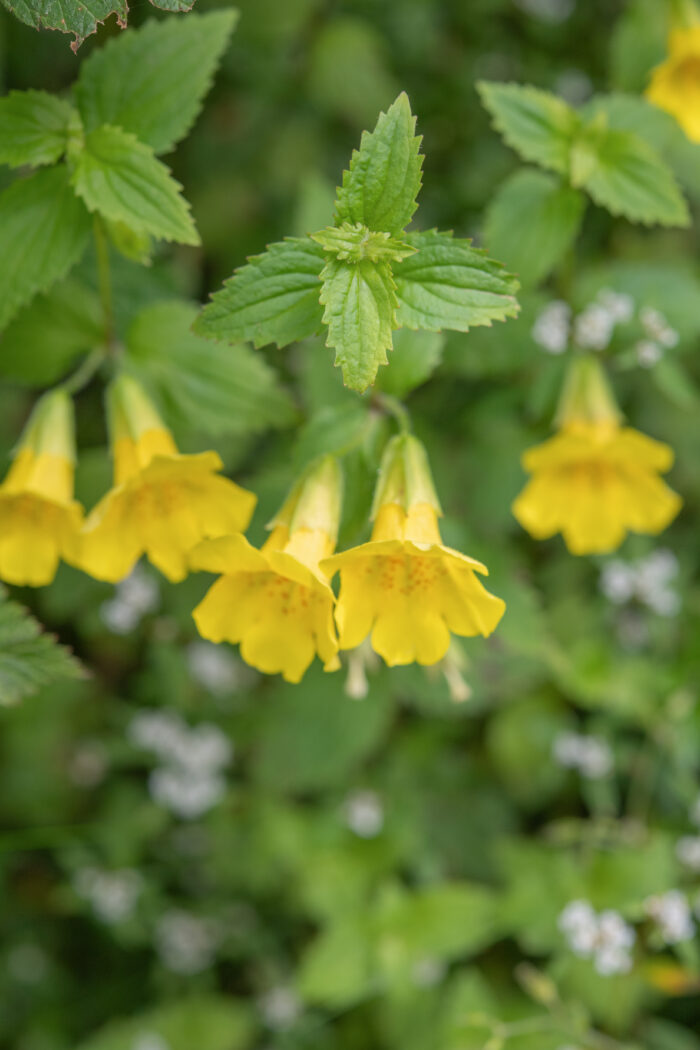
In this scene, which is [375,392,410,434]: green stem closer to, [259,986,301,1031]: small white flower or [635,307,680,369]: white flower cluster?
[635,307,680,369]: white flower cluster

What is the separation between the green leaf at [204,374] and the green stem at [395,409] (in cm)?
22

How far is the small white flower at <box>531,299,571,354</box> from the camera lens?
182cm

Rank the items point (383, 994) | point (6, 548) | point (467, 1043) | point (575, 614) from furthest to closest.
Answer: point (575, 614) < point (383, 994) < point (467, 1043) < point (6, 548)

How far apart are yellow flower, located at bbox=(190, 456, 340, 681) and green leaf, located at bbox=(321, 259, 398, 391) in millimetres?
242

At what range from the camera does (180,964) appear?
2.39 meters

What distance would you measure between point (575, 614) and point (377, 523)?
1358mm

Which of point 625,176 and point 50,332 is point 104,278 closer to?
point 50,332

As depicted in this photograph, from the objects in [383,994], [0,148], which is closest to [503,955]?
[383,994]

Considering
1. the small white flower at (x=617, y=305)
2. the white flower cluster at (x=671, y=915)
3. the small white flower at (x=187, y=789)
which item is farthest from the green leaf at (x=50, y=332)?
the white flower cluster at (x=671, y=915)

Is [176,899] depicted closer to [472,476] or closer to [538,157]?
[472,476]

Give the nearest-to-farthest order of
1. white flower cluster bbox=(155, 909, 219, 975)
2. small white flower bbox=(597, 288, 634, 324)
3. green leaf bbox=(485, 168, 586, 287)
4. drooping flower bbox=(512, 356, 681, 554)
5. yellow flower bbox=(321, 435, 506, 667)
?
yellow flower bbox=(321, 435, 506, 667), green leaf bbox=(485, 168, 586, 287), drooping flower bbox=(512, 356, 681, 554), small white flower bbox=(597, 288, 634, 324), white flower cluster bbox=(155, 909, 219, 975)

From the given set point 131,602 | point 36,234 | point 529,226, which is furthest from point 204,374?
point 131,602

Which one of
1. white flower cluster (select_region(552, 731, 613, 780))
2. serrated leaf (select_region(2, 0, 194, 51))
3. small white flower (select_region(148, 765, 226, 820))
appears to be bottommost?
small white flower (select_region(148, 765, 226, 820))

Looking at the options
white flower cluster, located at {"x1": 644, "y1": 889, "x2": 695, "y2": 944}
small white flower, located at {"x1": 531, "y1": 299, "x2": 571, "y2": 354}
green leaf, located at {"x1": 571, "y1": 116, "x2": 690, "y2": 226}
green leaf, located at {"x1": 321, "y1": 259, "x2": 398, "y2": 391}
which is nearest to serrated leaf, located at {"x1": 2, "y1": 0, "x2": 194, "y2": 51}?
green leaf, located at {"x1": 321, "y1": 259, "x2": 398, "y2": 391}
